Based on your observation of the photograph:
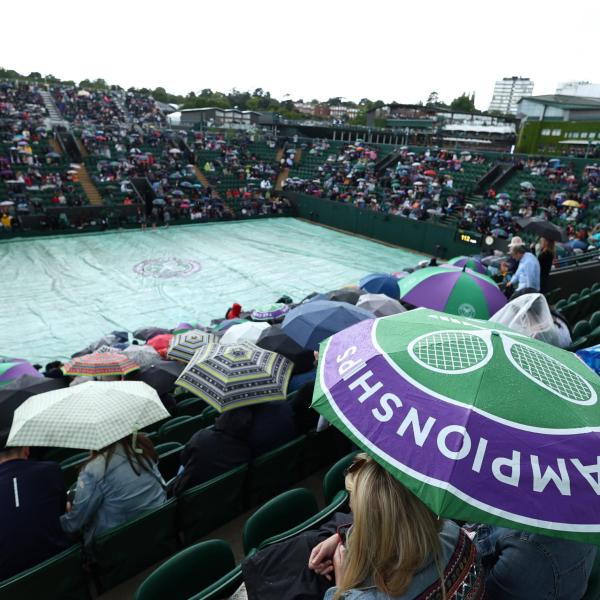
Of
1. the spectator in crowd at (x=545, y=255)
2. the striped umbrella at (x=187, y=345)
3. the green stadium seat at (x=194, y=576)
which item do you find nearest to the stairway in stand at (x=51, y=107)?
the striped umbrella at (x=187, y=345)

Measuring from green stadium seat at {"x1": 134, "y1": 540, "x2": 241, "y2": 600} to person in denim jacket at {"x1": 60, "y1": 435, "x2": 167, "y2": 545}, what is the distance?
0.81m

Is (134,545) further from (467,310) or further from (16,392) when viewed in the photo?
(467,310)

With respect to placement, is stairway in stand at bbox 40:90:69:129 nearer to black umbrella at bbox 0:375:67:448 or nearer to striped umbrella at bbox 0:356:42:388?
striped umbrella at bbox 0:356:42:388

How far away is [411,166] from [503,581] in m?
27.1

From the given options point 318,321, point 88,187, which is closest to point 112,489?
point 318,321

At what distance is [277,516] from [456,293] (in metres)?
4.21

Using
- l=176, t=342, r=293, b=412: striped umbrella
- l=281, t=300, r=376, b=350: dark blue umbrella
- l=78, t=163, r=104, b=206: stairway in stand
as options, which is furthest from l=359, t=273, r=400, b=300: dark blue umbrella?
l=78, t=163, r=104, b=206: stairway in stand

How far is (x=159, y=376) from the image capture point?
561 centimetres

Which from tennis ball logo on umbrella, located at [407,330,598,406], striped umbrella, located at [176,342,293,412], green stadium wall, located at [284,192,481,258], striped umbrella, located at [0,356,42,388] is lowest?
green stadium wall, located at [284,192,481,258]

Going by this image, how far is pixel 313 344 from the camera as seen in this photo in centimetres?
573

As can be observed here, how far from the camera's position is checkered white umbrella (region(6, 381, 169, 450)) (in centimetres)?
302

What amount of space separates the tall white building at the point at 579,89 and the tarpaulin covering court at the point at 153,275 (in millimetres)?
76426

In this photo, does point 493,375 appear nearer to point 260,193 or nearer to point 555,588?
point 555,588

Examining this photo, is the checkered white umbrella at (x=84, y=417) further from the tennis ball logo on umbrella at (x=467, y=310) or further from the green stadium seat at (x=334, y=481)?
the tennis ball logo on umbrella at (x=467, y=310)
